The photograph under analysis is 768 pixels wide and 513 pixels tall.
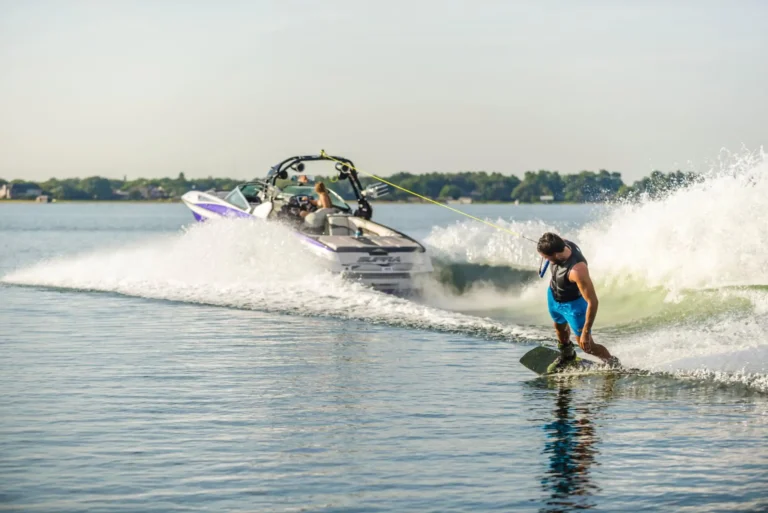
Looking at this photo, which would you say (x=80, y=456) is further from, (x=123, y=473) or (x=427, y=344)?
(x=427, y=344)

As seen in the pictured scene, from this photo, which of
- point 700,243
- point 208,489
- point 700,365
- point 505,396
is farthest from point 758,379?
point 700,243

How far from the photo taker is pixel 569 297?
10586 millimetres

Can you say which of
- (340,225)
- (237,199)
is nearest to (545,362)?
(340,225)

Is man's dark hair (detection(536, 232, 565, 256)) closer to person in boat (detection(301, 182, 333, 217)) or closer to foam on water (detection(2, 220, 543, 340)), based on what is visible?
foam on water (detection(2, 220, 543, 340))

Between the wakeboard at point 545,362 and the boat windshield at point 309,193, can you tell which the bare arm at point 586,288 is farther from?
the boat windshield at point 309,193

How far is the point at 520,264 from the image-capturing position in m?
23.3

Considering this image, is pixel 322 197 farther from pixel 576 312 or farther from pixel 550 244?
pixel 550 244

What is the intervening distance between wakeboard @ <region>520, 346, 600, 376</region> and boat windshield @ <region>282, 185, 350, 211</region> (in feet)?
34.7

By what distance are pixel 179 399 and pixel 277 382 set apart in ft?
4.26

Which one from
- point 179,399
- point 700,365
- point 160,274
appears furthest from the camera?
point 160,274

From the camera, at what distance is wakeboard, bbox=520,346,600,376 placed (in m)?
11.1

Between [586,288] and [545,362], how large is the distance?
1364mm

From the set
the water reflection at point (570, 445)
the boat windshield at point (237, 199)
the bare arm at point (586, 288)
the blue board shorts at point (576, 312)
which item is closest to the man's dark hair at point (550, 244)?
the bare arm at point (586, 288)

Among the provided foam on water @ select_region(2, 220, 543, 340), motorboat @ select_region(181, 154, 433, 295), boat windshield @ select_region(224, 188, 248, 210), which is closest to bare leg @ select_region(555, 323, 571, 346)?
foam on water @ select_region(2, 220, 543, 340)
